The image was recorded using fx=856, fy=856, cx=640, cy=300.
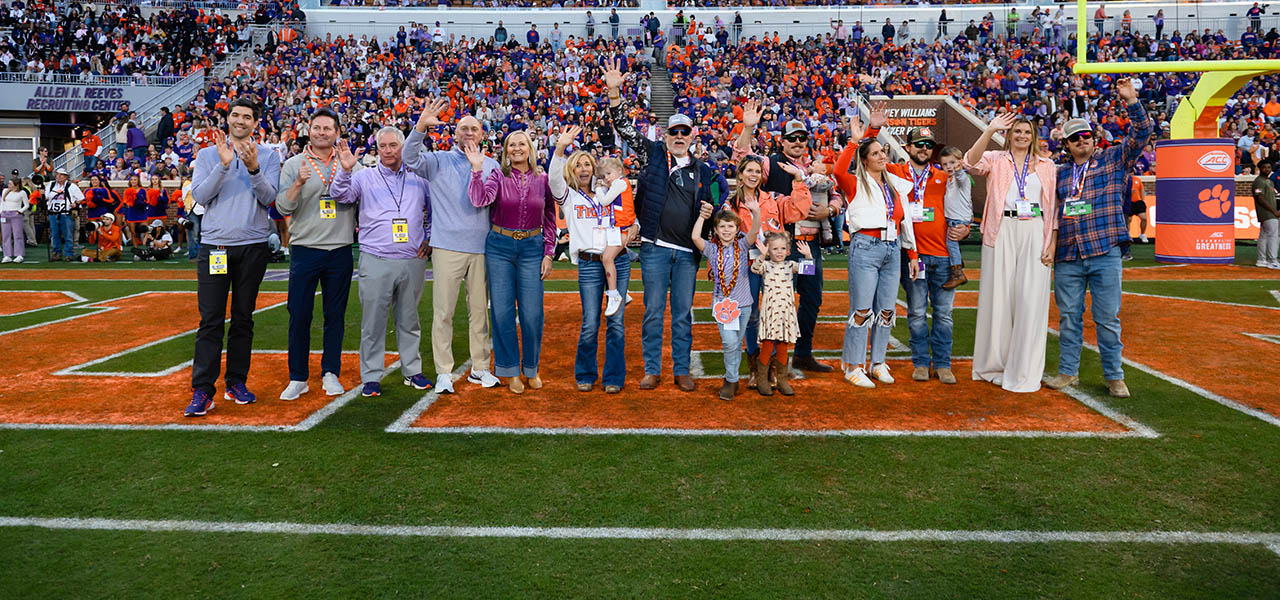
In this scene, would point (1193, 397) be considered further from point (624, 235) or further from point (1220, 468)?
point (624, 235)

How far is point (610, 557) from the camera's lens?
11.9ft

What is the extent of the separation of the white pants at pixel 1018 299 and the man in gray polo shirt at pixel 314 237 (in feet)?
16.2

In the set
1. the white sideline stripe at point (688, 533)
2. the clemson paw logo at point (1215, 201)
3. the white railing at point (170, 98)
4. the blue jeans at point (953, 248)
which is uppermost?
the white railing at point (170, 98)

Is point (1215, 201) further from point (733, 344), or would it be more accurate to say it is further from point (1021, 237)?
point (733, 344)

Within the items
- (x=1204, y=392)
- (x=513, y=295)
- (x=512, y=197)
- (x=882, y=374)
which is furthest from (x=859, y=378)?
(x=512, y=197)

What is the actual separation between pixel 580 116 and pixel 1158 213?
2072cm

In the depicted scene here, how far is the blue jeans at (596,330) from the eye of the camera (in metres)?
6.51

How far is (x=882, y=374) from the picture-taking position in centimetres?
688

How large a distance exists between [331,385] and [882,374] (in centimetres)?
433

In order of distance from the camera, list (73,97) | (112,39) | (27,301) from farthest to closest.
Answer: (112,39) < (73,97) < (27,301)

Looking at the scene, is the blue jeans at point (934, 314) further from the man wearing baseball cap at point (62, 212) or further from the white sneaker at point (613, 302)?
the man wearing baseball cap at point (62, 212)

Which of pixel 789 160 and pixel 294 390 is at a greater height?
pixel 789 160

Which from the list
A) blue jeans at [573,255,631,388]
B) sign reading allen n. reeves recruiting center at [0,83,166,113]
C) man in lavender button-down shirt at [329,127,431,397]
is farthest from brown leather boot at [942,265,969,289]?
sign reading allen n. reeves recruiting center at [0,83,166,113]

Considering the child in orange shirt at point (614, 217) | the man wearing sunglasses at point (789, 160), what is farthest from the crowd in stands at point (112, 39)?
the man wearing sunglasses at point (789, 160)
